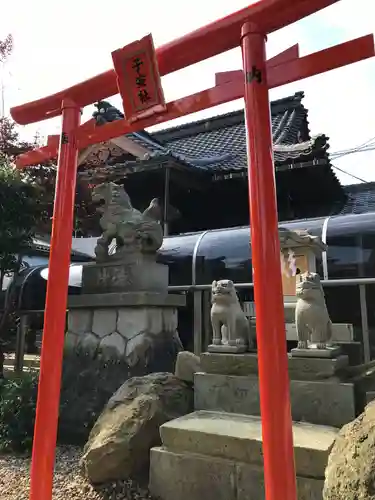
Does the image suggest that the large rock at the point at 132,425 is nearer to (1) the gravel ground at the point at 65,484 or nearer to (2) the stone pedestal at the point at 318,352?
(1) the gravel ground at the point at 65,484

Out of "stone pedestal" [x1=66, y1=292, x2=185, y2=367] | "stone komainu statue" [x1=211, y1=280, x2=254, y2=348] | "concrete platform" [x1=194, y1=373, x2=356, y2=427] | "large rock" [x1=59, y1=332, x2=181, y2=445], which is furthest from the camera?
"stone pedestal" [x1=66, y1=292, x2=185, y2=367]

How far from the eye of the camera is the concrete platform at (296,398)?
3098 mm

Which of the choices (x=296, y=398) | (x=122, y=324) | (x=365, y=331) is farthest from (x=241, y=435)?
(x=365, y=331)

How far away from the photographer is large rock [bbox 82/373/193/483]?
3250 mm

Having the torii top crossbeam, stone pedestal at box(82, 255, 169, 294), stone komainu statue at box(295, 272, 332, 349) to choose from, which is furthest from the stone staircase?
the torii top crossbeam

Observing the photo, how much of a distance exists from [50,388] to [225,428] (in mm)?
1373

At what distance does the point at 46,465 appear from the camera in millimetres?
2730

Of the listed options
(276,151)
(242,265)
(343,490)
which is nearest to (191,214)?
→ (276,151)

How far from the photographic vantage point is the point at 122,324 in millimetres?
5102

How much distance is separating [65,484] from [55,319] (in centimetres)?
170

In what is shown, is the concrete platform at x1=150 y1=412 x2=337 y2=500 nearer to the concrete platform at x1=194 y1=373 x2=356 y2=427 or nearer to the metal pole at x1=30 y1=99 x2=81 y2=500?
the concrete platform at x1=194 y1=373 x2=356 y2=427

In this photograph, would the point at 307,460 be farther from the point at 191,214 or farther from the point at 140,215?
the point at 191,214

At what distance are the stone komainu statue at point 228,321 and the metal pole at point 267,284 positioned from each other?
1.78 meters

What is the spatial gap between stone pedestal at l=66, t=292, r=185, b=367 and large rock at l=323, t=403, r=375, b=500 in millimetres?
3048
